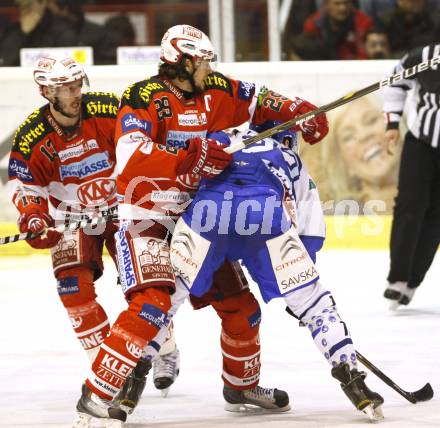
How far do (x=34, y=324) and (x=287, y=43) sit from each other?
9.11 feet

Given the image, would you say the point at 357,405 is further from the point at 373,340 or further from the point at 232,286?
the point at 373,340

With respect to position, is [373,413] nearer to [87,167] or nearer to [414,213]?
[87,167]

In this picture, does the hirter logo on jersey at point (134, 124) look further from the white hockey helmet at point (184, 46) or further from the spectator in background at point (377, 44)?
the spectator in background at point (377, 44)

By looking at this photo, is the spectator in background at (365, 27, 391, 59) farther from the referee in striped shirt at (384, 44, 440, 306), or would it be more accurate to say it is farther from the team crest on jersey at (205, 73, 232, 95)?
the team crest on jersey at (205, 73, 232, 95)

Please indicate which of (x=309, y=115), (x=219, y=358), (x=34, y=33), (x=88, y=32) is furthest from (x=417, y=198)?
(x=34, y=33)

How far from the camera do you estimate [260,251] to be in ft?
11.6

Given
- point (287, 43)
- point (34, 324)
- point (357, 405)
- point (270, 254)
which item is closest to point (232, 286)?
point (270, 254)

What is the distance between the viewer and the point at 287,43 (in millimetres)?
7402

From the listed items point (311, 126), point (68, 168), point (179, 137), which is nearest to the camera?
point (179, 137)

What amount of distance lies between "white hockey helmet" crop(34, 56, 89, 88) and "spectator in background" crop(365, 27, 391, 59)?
3.92 meters

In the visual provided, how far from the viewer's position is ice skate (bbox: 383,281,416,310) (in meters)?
5.52

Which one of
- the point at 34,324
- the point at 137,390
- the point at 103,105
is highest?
the point at 103,105

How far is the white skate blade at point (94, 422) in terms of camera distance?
11.1 ft

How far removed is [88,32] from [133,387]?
428cm
